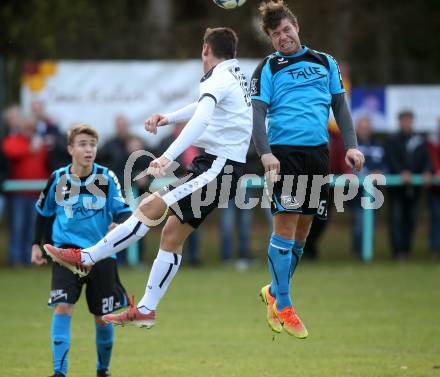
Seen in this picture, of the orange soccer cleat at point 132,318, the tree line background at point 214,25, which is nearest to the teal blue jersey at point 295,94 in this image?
the orange soccer cleat at point 132,318

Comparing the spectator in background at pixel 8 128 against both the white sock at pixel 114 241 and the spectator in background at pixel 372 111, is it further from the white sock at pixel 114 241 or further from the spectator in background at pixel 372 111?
the white sock at pixel 114 241

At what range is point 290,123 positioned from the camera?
7.54m

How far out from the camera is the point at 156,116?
724cm

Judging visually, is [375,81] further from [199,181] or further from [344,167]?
[199,181]

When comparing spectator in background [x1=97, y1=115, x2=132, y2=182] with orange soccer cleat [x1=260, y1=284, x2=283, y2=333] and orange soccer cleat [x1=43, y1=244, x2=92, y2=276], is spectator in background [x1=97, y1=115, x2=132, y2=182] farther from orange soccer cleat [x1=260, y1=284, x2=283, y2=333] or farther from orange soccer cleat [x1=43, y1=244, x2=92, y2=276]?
orange soccer cleat [x1=43, y1=244, x2=92, y2=276]

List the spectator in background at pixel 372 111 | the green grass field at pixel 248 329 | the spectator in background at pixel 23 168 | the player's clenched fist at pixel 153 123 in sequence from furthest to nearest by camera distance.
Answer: the spectator in background at pixel 372 111, the spectator in background at pixel 23 168, the green grass field at pixel 248 329, the player's clenched fist at pixel 153 123

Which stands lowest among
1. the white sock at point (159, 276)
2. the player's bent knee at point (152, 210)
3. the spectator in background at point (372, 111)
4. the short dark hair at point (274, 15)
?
the white sock at point (159, 276)

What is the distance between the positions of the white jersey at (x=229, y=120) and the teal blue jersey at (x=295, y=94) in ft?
0.59

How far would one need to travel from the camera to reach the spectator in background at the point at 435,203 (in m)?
16.2

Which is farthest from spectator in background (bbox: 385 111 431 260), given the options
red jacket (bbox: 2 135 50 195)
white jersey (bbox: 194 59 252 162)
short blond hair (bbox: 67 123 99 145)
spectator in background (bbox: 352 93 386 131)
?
short blond hair (bbox: 67 123 99 145)

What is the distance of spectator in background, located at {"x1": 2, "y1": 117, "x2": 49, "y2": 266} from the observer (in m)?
15.4

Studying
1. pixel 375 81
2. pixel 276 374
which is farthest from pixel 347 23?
pixel 276 374

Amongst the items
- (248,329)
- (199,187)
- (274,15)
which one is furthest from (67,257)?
(248,329)

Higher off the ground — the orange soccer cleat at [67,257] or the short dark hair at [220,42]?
the short dark hair at [220,42]
